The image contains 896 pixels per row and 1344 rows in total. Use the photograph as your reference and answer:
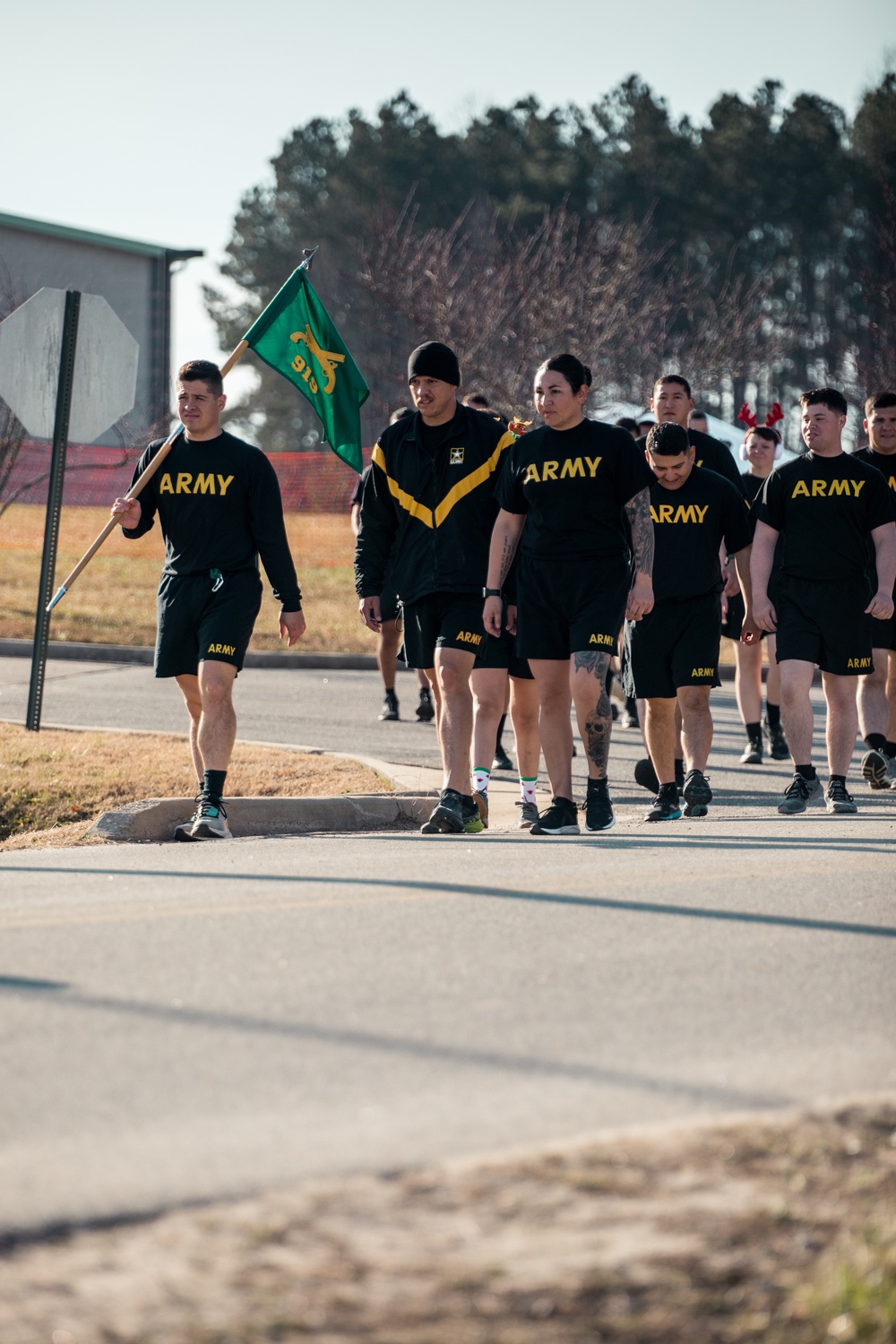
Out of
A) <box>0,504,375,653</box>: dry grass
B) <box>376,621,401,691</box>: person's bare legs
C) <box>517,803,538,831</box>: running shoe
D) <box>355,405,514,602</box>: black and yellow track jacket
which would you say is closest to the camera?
<box>355,405,514,602</box>: black and yellow track jacket

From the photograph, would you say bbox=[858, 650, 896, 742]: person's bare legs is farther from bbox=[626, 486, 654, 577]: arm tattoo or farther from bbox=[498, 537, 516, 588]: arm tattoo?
bbox=[498, 537, 516, 588]: arm tattoo

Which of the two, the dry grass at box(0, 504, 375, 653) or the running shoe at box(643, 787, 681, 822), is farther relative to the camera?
the dry grass at box(0, 504, 375, 653)

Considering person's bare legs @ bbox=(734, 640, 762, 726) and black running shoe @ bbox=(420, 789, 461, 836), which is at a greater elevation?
person's bare legs @ bbox=(734, 640, 762, 726)

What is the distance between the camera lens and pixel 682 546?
914 centimetres

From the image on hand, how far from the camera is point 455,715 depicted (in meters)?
8.24

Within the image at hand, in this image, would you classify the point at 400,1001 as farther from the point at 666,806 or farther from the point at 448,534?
the point at 666,806

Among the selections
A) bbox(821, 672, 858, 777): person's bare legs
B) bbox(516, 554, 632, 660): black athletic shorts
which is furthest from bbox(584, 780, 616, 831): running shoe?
bbox(821, 672, 858, 777): person's bare legs

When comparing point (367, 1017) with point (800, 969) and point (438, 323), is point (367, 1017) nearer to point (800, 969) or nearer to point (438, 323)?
point (800, 969)

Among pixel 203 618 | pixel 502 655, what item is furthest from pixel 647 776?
pixel 203 618

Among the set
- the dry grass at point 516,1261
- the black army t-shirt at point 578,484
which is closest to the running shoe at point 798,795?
the black army t-shirt at point 578,484

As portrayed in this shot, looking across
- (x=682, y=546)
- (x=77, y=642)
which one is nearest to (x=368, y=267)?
(x=77, y=642)

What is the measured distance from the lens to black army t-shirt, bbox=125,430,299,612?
835cm

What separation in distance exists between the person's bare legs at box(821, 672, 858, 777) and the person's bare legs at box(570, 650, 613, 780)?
1451mm

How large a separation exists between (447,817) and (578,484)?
5.54ft
